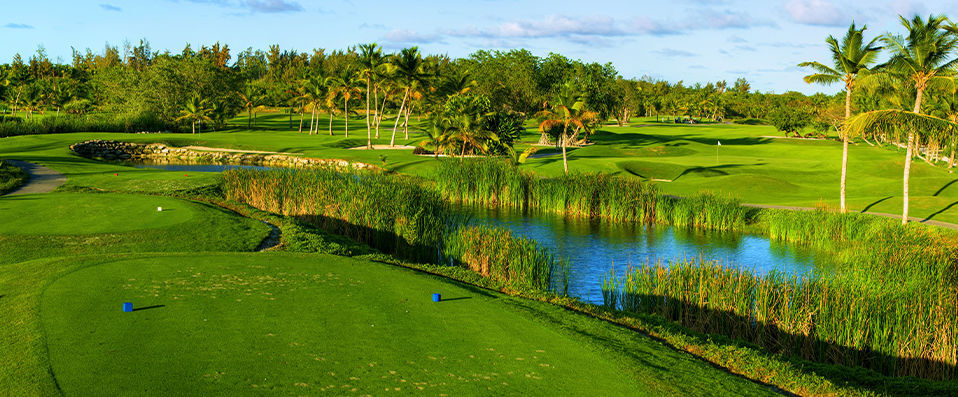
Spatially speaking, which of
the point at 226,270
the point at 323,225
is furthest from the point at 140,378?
the point at 323,225

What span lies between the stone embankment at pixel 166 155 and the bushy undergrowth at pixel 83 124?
12.7 metres

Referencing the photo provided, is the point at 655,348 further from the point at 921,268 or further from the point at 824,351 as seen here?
the point at 921,268

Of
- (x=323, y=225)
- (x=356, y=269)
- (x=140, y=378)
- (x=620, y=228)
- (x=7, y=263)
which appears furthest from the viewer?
(x=620, y=228)

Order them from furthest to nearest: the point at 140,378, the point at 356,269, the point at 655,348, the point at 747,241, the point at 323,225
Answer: the point at 747,241
the point at 323,225
the point at 356,269
the point at 655,348
the point at 140,378

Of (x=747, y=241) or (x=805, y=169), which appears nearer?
(x=747, y=241)

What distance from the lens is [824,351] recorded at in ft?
42.9

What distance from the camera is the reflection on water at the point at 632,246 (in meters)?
23.1

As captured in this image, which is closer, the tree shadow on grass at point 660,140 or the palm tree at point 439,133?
the palm tree at point 439,133

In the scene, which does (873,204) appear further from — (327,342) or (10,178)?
(10,178)

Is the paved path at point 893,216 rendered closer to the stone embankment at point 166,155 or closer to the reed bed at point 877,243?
the reed bed at point 877,243

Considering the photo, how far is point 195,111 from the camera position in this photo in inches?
3022

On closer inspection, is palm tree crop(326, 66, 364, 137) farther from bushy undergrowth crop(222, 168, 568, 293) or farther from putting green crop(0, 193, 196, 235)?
putting green crop(0, 193, 196, 235)

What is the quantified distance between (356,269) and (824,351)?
932 centimetres

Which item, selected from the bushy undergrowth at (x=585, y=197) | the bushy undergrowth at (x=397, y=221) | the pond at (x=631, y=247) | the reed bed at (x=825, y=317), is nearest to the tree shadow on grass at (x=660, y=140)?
the bushy undergrowth at (x=585, y=197)
